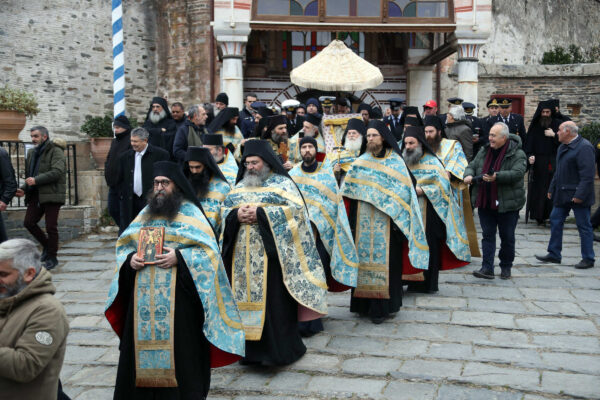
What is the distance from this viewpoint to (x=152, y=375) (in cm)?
436

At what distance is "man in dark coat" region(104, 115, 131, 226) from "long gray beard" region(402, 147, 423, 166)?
3.82m

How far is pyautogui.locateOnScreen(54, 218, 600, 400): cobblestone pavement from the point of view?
4.86 m

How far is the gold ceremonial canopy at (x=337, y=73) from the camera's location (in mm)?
10945

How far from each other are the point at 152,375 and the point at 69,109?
674 inches

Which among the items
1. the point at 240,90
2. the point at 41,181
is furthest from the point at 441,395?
the point at 240,90

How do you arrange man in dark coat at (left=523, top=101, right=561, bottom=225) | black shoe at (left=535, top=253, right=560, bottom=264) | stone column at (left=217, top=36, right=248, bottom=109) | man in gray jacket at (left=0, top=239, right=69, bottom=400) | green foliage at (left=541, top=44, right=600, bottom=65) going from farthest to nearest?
1. green foliage at (left=541, top=44, right=600, bottom=65)
2. stone column at (left=217, top=36, right=248, bottom=109)
3. man in dark coat at (left=523, top=101, right=561, bottom=225)
4. black shoe at (left=535, top=253, right=560, bottom=264)
5. man in gray jacket at (left=0, top=239, right=69, bottom=400)

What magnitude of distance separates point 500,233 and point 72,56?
1572cm

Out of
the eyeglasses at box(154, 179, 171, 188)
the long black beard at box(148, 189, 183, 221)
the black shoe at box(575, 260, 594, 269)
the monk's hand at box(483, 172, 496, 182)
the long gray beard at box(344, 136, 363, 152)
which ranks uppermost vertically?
the long gray beard at box(344, 136, 363, 152)

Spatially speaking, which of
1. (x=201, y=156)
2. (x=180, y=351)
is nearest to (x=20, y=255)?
(x=180, y=351)

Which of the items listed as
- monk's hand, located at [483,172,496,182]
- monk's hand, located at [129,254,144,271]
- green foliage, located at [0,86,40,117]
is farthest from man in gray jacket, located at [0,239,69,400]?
green foliage, located at [0,86,40,117]

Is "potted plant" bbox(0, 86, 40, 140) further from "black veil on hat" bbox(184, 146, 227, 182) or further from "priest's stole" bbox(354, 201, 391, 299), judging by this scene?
"priest's stole" bbox(354, 201, 391, 299)

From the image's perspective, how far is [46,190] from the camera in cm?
905

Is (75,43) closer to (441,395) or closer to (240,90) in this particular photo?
(240,90)

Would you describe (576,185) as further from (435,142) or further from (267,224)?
(267,224)
